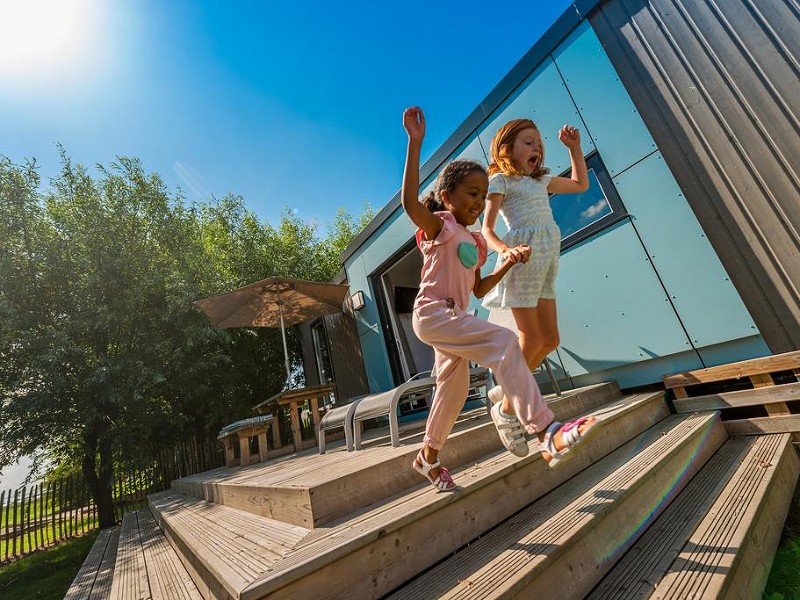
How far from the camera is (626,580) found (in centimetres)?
110

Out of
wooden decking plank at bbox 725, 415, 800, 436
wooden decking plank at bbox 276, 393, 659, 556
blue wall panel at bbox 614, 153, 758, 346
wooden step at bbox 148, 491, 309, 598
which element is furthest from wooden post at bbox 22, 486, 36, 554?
blue wall panel at bbox 614, 153, 758, 346

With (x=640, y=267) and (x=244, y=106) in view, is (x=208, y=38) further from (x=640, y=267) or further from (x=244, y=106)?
(x=640, y=267)

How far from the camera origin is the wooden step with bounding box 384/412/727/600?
100 cm

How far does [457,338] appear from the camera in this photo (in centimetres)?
123

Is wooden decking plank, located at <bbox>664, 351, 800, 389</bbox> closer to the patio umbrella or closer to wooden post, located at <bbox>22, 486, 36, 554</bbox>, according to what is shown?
the patio umbrella

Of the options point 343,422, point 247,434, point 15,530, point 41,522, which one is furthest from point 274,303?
point 41,522

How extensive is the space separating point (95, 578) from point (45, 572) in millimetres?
3974

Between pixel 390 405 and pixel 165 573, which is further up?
pixel 390 405

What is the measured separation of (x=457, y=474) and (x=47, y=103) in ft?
38.2

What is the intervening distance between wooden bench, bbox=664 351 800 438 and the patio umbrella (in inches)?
172

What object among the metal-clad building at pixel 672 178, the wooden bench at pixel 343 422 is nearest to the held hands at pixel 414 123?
the wooden bench at pixel 343 422

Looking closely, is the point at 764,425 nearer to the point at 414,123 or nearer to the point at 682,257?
the point at 682,257

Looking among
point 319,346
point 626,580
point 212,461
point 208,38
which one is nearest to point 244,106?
point 208,38

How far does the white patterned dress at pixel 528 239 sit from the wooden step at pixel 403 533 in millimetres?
648
